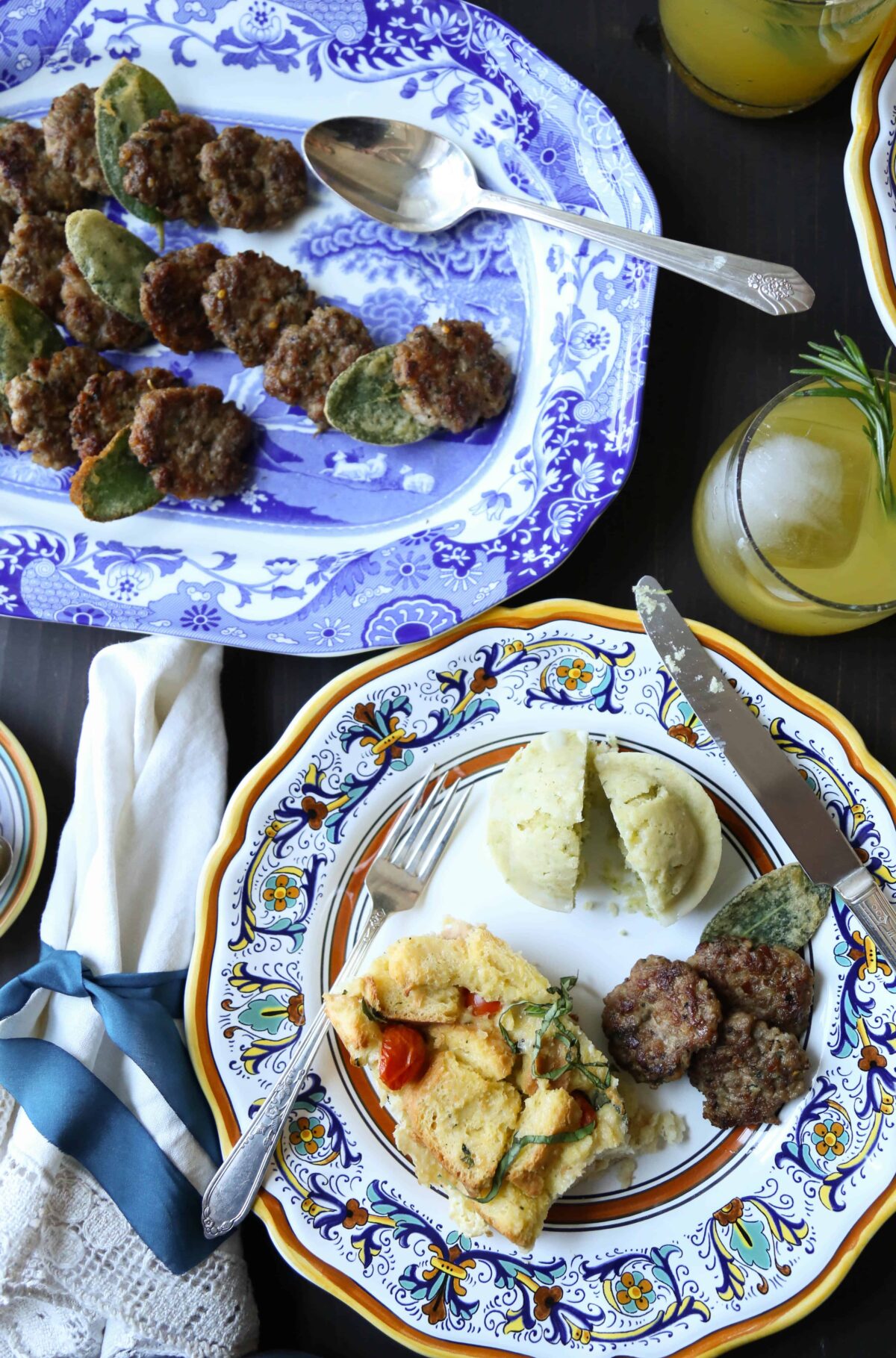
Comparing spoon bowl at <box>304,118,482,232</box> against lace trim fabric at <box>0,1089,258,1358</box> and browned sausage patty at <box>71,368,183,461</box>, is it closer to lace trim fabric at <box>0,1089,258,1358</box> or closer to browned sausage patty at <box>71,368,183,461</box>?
browned sausage patty at <box>71,368,183,461</box>

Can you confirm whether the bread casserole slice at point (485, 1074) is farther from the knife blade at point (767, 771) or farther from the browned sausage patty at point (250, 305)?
the browned sausage patty at point (250, 305)

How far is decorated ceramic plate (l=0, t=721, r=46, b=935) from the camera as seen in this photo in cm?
261

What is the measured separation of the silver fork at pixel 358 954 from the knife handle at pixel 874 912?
0.91 meters

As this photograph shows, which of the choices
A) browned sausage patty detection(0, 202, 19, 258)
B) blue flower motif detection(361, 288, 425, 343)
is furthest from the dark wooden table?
browned sausage patty detection(0, 202, 19, 258)

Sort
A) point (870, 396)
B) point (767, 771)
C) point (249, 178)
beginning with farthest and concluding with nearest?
point (249, 178)
point (767, 771)
point (870, 396)

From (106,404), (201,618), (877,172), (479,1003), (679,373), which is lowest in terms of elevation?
(479,1003)

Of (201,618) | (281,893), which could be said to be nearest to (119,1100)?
(281,893)

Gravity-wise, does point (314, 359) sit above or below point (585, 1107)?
above

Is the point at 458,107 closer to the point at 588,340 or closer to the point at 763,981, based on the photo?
the point at 588,340

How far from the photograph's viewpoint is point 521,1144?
7.12 ft

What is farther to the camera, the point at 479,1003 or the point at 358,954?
the point at 358,954

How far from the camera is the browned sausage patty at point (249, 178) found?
8.73 ft

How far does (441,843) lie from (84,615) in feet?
3.43

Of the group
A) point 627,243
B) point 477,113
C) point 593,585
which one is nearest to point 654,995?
point 593,585
